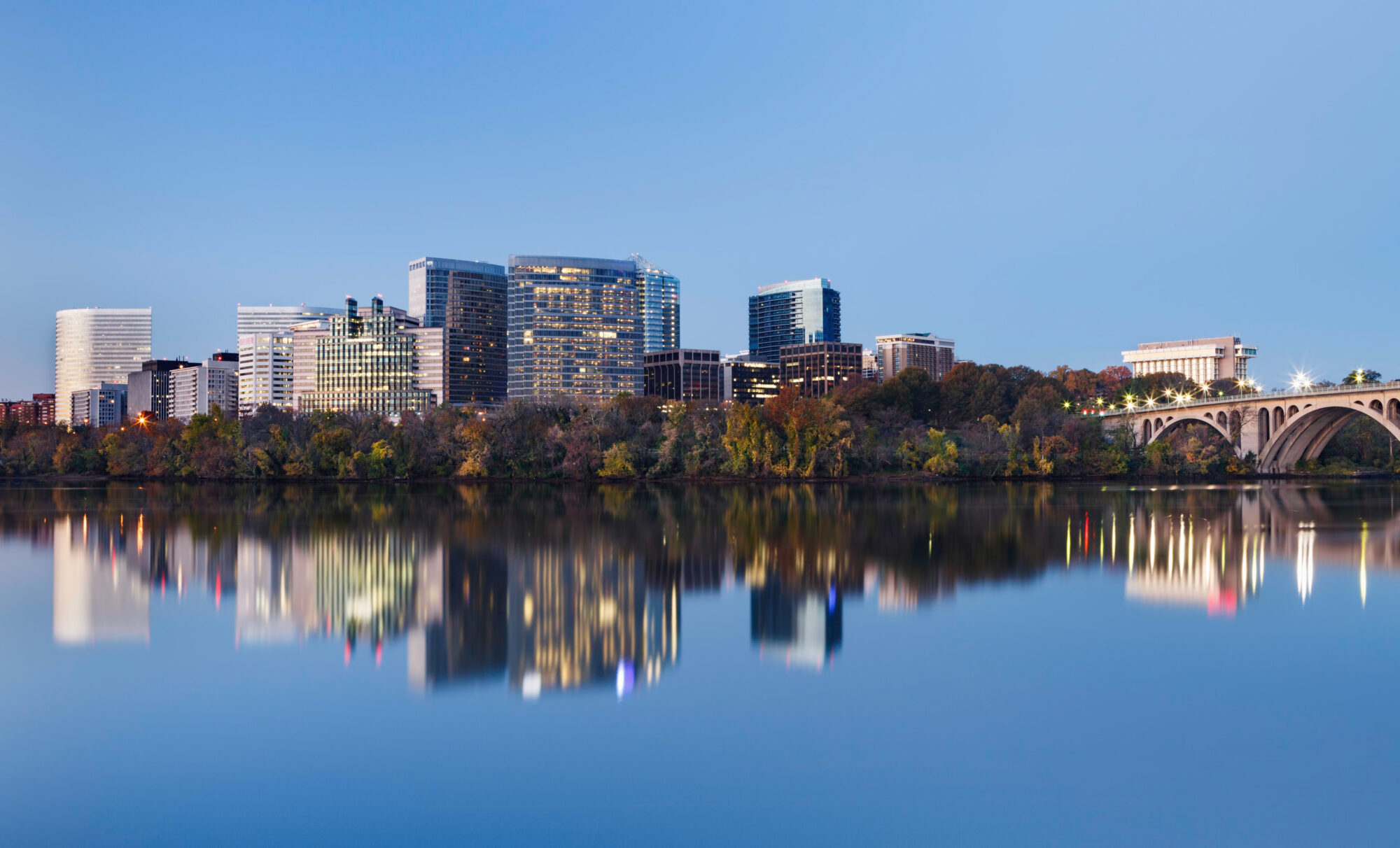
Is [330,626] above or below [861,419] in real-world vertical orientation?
below

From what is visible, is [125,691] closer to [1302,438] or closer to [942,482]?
[942,482]

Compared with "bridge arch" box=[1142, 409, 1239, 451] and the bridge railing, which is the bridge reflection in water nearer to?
the bridge railing

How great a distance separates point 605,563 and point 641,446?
164ft

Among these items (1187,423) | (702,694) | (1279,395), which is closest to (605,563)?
(702,694)

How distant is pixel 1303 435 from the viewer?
8212 centimetres

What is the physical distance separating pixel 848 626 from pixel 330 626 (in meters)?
11.2

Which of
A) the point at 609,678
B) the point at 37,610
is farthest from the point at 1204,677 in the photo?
the point at 37,610

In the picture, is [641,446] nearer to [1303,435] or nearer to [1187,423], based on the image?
[1303,435]

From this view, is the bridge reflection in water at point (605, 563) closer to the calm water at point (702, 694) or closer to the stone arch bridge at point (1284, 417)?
the calm water at point (702, 694)

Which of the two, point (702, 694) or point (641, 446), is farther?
point (641, 446)

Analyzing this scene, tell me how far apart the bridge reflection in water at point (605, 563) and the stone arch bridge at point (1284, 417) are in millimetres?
20759

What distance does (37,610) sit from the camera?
73.6 feet

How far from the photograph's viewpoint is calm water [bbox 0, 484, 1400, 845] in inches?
419

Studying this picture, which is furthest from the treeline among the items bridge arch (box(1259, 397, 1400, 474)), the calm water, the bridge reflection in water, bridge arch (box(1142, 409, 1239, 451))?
the calm water
